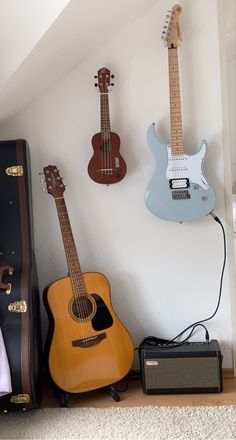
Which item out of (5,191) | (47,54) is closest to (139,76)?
(47,54)

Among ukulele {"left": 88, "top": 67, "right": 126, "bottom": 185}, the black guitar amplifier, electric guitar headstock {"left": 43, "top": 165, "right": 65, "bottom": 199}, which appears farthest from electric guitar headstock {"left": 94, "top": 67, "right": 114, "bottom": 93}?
the black guitar amplifier

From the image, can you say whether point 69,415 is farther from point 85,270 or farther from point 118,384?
point 85,270

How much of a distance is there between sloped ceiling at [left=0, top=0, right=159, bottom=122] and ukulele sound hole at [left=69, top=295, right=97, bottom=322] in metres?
0.92

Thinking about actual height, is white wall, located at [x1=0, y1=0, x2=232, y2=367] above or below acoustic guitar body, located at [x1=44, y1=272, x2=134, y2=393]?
above

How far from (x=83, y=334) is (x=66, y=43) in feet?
4.06

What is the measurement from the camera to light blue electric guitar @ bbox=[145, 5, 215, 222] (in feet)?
7.49

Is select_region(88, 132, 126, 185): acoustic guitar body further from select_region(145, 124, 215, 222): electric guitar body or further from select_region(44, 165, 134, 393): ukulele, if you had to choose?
select_region(44, 165, 134, 393): ukulele

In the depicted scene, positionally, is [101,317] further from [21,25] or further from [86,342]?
[21,25]

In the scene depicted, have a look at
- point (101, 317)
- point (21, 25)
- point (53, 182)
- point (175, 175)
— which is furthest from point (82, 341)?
point (21, 25)

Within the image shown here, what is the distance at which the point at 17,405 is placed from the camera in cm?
204

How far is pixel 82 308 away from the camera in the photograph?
2.26m

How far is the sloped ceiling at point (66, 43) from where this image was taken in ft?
6.23

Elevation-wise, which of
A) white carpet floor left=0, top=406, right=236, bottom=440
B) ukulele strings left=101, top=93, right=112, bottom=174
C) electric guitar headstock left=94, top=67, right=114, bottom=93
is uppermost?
electric guitar headstock left=94, top=67, right=114, bottom=93

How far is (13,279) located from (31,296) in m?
0.11
